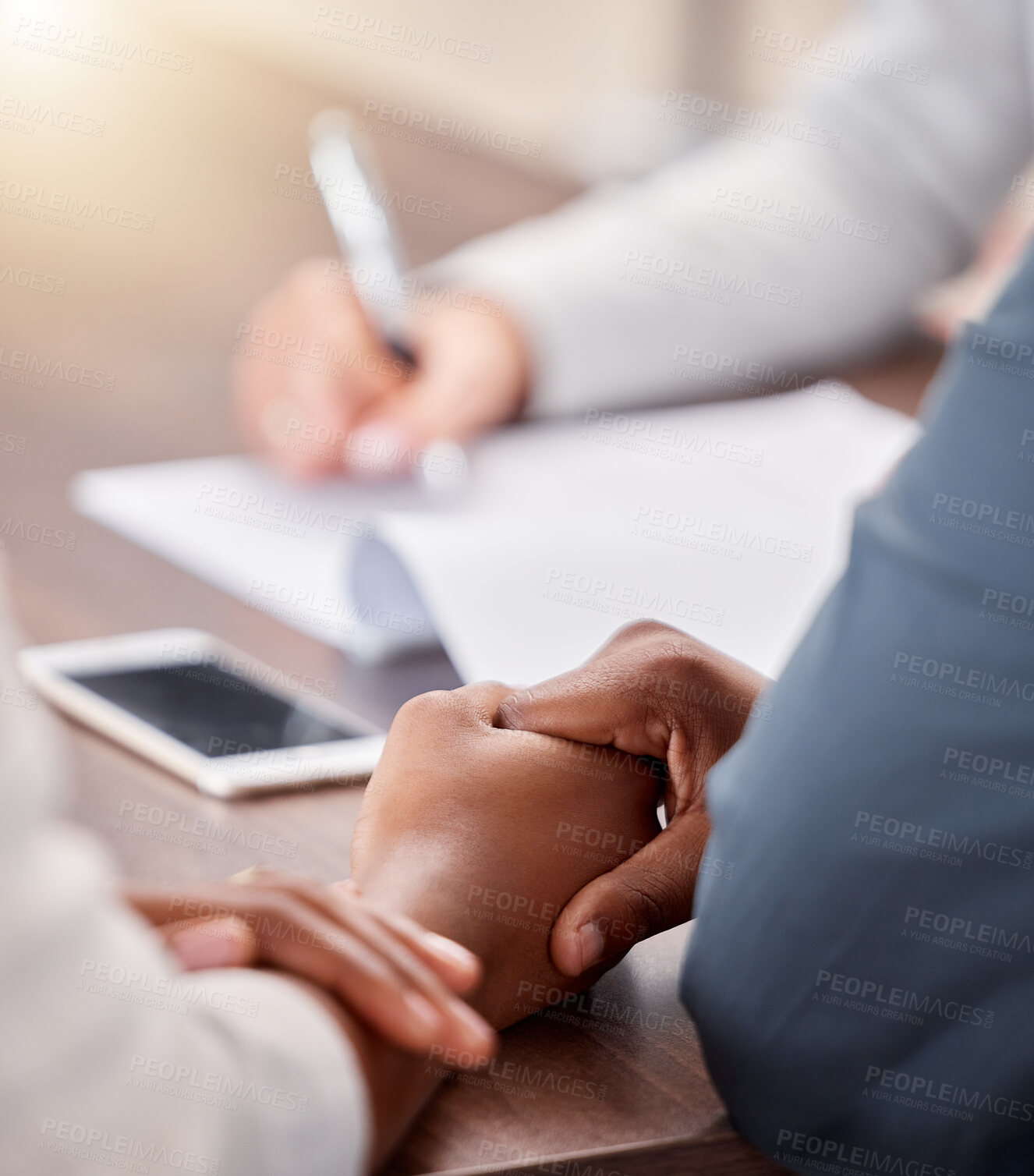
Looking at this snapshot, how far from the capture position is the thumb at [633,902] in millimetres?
505

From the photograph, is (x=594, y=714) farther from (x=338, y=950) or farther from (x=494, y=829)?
(x=338, y=950)

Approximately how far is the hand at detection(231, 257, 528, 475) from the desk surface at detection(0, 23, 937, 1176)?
0.18 ft

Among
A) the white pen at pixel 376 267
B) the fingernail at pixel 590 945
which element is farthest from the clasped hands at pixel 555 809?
the white pen at pixel 376 267

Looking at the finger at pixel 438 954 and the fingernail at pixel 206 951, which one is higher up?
the fingernail at pixel 206 951

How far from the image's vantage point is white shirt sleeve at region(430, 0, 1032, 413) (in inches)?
49.6

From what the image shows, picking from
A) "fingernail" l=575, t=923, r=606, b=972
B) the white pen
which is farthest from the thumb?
the white pen

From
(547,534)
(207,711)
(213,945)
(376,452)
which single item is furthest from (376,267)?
(213,945)

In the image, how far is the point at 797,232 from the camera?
55.0 inches

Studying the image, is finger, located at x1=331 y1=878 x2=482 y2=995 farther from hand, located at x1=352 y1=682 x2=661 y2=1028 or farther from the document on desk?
the document on desk

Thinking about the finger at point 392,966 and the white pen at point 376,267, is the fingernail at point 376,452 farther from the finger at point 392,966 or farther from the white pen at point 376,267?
the finger at point 392,966

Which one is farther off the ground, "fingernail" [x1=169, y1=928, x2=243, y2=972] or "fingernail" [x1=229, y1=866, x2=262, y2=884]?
"fingernail" [x1=169, y1=928, x2=243, y2=972]

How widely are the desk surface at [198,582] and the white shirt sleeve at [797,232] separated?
110mm

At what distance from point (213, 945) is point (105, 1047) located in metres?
0.09

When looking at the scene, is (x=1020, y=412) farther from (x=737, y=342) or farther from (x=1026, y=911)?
(x=737, y=342)
